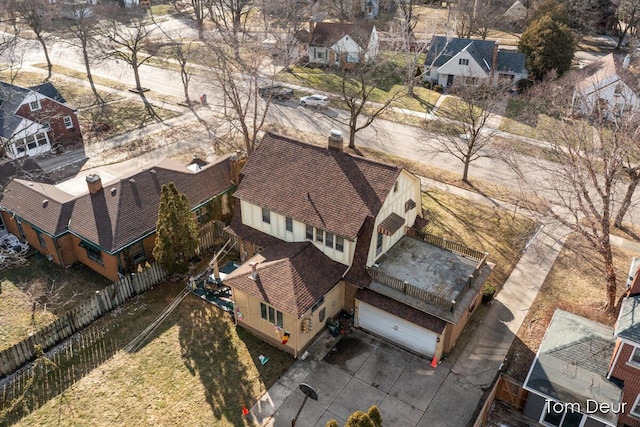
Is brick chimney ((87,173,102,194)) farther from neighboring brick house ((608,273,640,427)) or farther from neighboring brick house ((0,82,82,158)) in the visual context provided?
neighboring brick house ((608,273,640,427))

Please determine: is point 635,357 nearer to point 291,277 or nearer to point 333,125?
point 291,277

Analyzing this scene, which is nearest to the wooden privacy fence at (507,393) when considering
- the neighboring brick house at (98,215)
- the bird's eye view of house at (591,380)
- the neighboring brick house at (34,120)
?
the bird's eye view of house at (591,380)

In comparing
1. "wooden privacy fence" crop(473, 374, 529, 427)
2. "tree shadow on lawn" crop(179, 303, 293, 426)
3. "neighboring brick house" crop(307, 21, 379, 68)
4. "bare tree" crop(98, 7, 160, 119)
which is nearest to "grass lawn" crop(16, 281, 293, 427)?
"tree shadow on lawn" crop(179, 303, 293, 426)

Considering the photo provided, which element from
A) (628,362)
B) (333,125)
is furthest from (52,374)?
(333,125)

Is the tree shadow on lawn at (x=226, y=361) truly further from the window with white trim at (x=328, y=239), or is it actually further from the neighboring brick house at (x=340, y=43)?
the neighboring brick house at (x=340, y=43)

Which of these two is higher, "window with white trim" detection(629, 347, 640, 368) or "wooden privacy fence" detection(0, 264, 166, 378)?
"window with white trim" detection(629, 347, 640, 368)

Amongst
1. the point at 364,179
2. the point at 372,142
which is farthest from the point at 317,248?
the point at 372,142
